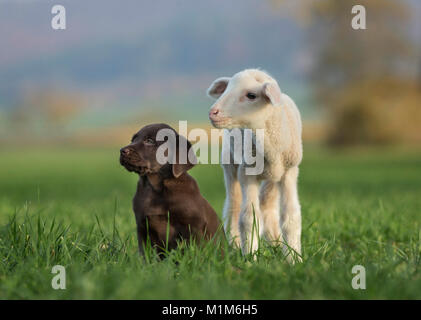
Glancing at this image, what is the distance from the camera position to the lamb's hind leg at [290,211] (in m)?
4.54

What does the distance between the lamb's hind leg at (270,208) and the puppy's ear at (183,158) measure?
118 cm

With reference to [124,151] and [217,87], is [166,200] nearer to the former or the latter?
[124,151]

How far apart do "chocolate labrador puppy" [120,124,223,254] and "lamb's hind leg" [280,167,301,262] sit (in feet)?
2.54

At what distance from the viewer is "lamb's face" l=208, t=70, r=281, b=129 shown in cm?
414

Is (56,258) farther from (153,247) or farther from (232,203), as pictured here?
(232,203)

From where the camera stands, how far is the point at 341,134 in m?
30.1

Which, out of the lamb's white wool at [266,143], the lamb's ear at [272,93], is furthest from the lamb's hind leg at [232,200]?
the lamb's ear at [272,93]

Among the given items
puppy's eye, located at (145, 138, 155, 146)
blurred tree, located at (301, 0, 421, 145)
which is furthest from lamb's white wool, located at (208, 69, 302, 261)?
blurred tree, located at (301, 0, 421, 145)

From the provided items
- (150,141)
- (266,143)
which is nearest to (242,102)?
(266,143)

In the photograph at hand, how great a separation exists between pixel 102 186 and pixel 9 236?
10.5m

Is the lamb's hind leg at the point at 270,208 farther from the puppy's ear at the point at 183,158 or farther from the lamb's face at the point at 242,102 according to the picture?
the puppy's ear at the point at 183,158

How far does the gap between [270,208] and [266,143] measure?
94 centimetres

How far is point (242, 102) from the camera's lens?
421cm
